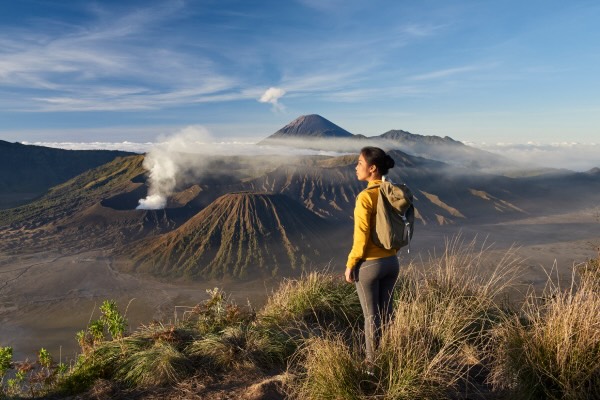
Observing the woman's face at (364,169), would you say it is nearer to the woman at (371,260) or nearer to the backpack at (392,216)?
the woman at (371,260)

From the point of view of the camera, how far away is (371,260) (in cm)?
315

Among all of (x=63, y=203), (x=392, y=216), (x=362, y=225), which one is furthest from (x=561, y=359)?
(x=63, y=203)

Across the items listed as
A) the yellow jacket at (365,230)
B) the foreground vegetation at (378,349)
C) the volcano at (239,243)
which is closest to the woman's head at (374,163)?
the yellow jacket at (365,230)

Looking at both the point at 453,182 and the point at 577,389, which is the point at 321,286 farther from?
the point at 453,182

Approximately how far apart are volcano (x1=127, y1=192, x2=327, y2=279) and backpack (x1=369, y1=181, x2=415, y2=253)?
1817 inches

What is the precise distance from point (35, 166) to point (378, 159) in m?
150

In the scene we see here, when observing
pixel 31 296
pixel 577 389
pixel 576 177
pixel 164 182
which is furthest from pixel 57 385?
pixel 576 177

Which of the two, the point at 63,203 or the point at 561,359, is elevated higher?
the point at 561,359

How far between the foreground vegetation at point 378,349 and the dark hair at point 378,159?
1.20 meters

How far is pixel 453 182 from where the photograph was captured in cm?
11519

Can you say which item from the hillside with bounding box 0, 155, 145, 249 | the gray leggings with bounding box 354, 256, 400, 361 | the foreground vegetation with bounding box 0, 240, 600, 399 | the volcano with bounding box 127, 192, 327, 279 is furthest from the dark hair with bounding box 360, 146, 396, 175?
the hillside with bounding box 0, 155, 145, 249

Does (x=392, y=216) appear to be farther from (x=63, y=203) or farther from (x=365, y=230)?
(x=63, y=203)

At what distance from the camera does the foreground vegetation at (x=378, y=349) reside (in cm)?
263

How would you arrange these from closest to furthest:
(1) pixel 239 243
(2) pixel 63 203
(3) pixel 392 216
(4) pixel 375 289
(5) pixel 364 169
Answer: (3) pixel 392 216
(4) pixel 375 289
(5) pixel 364 169
(1) pixel 239 243
(2) pixel 63 203
